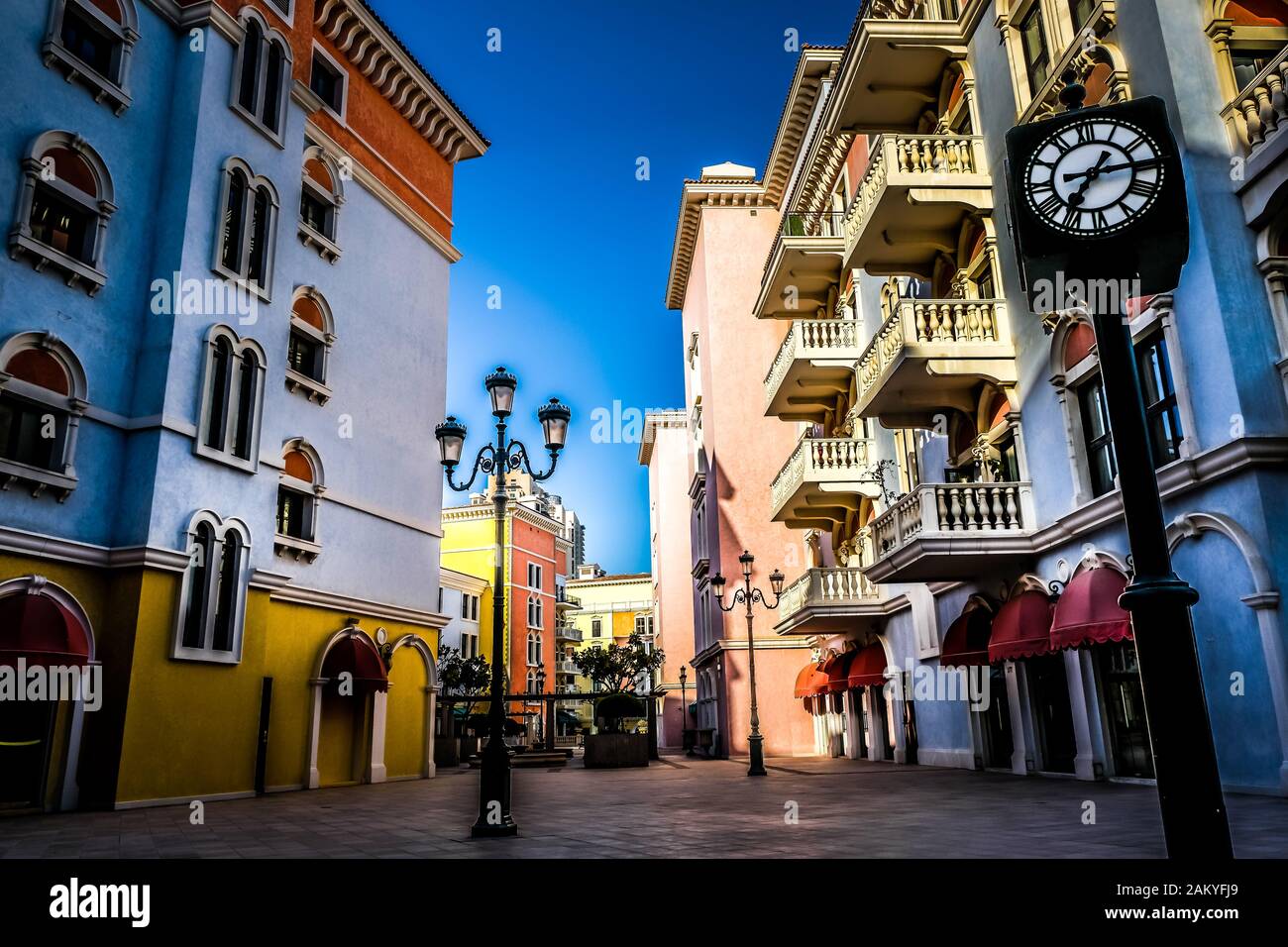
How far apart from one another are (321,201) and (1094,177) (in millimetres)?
23376

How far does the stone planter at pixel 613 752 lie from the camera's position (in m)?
30.5

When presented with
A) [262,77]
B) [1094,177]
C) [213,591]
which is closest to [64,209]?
[262,77]

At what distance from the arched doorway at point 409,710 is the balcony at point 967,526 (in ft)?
47.6

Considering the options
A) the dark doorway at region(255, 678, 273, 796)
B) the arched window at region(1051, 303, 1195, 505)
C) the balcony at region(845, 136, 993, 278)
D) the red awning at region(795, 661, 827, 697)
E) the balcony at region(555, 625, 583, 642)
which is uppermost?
the balcony at region(845, 136, 993, 278)

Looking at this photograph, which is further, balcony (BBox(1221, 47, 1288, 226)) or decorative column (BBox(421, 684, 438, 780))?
decorative column (BBox(421, 684, 438, 780))

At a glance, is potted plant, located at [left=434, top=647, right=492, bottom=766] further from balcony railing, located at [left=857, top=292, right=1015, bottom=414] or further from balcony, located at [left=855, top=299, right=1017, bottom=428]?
balcony railing, located at [left=857, top=292, right=1015, bottom=414]

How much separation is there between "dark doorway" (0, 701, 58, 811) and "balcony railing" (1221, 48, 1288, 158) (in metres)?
20.4

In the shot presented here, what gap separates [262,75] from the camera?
67.2 ft

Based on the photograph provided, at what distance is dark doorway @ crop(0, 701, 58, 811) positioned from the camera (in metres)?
14.4

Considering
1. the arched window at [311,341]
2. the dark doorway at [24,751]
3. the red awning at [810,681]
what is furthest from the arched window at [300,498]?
the red awning at [810,681]

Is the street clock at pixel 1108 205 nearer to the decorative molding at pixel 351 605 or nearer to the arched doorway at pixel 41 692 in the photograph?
the arched doorway at pixel 41 692

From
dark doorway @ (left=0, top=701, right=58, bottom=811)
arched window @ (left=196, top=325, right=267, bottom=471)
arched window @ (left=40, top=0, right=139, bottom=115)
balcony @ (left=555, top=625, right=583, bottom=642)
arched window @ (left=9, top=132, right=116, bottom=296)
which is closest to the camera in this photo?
dark doorway @ (left=0, top=701, right=58, bottom=811)

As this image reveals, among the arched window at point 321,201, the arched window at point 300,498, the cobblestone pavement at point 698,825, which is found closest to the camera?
the cobblestone pavement at point 698,825

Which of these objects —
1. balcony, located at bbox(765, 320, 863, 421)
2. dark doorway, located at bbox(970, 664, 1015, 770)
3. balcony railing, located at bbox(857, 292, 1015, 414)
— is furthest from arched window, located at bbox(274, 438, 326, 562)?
dark doorway, located at bbox(970, 664, 1015, 770)
